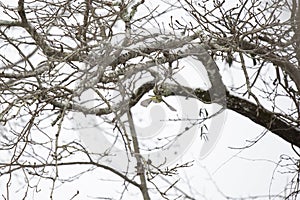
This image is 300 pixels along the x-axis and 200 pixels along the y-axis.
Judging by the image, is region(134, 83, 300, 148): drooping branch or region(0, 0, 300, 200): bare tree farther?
region(134, 83, 300, 148): drooping branch

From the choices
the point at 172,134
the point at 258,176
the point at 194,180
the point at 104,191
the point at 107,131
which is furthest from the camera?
the point at 258,176

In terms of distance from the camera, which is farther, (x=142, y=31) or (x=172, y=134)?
(x=172, y=134)

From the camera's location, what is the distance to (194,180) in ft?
21.5

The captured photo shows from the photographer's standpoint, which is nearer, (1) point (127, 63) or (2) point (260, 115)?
(1) point (127, 63)

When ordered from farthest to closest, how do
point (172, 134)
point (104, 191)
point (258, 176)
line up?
point (258, 176) → point (104, 191) → point (172, 134)

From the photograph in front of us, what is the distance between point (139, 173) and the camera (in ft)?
11.6

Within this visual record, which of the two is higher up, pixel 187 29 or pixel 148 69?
pixel 187 29

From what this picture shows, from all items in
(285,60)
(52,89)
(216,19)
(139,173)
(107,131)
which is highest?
(216,19)

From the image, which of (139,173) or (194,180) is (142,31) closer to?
(139,173)

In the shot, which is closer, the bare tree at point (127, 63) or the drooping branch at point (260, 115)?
the bare tree at point (127, 63)

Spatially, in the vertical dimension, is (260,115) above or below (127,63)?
below

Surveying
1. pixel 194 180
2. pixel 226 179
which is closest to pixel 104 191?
pixel 194 180

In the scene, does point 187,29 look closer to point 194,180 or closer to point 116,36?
point 116,36

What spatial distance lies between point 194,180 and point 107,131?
251 cm
